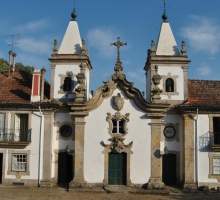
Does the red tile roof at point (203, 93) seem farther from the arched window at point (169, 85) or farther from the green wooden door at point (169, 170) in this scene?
the green wooden door at point (169, 170)

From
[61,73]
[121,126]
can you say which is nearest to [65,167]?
[121,126]

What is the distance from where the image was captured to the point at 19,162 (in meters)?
22.3

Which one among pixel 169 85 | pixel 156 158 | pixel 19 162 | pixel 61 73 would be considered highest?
pixel 61 73

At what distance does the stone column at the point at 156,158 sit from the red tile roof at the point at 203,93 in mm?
3045

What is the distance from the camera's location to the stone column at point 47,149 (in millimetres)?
21734

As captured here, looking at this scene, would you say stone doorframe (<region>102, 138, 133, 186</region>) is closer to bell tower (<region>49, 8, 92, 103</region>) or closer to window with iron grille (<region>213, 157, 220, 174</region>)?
bell tower (<region>49, 8, 92, 103</region>)

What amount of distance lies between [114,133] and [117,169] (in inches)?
97.0

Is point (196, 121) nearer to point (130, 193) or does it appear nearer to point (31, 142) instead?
point (130, 193)

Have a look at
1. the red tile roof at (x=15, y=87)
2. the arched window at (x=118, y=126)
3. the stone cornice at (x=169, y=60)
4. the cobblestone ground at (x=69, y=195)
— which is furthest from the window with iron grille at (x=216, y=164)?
the red tile roof at (x=15, y=87)

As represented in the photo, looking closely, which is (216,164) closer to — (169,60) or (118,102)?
(118,102)

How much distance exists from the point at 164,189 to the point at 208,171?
3.65 m

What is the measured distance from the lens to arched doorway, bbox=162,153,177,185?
2272cm

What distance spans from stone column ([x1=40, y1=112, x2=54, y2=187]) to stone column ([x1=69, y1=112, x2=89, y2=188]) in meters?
1.86

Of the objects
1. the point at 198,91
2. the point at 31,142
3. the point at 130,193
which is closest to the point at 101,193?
the point at 130,193
